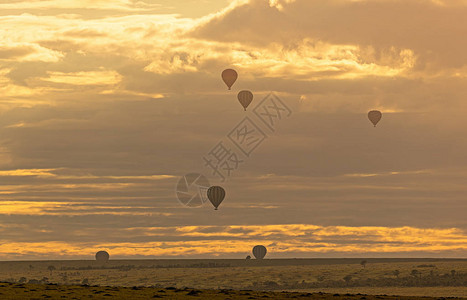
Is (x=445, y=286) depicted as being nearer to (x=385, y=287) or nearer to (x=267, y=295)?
(x=385, y=287)

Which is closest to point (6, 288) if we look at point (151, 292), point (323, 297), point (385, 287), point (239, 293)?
point (151, 292)

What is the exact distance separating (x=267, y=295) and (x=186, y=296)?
Answer: 336 inches

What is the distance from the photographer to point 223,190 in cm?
18638

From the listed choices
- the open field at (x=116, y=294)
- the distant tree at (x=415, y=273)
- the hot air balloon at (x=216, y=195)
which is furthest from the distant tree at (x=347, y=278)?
the open field at (x=116, y=294)

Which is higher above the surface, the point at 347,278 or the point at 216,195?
the point at 216,195

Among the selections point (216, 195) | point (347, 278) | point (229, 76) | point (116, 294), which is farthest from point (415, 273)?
point (116, 294)

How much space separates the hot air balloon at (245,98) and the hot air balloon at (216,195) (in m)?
22.9

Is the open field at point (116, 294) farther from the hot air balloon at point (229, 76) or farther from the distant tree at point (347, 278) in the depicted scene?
the distant tree at point (347, 278)

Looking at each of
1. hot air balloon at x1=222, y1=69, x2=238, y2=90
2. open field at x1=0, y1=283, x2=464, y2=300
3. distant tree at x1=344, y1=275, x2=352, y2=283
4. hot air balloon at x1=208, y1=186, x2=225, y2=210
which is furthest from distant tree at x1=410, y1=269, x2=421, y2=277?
open field at x1=0, y1=283, x2=464, y2=300

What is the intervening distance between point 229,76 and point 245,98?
5633mm

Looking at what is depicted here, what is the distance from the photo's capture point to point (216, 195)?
183625mm

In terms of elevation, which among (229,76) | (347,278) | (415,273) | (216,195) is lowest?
(347,278)

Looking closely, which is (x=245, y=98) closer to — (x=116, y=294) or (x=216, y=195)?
(x=216, y=195)

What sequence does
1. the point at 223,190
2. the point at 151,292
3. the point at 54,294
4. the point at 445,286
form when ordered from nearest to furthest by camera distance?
the point at 54,294, the point at 151,292, the point at 445,286, the point at 223,190
